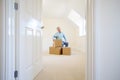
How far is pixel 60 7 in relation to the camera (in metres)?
6.93

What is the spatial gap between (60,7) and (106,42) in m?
5.67

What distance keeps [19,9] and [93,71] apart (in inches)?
43.8

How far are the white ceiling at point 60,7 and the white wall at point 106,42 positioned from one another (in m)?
3.79

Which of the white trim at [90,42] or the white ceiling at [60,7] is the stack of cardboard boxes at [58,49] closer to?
the white ceiling at [60,7]

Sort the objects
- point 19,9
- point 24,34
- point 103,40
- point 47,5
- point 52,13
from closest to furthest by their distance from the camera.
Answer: point 103,40, point 19,9, point 24,34, point 47,5, point 52,13

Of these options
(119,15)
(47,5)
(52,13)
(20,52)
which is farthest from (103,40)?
(52,13)

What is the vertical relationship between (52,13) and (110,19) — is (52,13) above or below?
above

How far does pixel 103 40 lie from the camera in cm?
151

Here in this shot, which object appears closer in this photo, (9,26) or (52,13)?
(9,26)

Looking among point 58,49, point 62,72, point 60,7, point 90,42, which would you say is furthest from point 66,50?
point 90,42

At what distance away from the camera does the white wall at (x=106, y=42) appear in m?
1.51

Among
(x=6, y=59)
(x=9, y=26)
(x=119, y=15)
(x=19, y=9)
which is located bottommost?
(x=6, y=59)

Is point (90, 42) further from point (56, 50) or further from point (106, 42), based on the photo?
point (56, 50)

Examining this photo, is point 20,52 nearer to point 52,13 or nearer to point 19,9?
point 19,9
